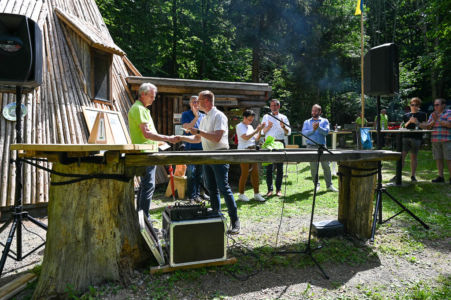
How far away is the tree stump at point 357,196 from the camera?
12.7 ft

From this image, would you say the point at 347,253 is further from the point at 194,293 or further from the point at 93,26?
the point at 93,26

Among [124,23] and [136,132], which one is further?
[124,23]

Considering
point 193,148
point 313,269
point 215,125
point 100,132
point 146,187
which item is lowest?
point 313,269

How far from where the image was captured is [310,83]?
22.9 metres

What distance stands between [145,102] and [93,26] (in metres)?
4.26

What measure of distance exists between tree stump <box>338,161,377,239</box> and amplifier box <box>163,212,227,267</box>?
1896mm

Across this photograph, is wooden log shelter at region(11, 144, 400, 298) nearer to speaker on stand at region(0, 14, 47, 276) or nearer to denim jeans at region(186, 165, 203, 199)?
speaker on stand at region(0, 14, 47, 276)

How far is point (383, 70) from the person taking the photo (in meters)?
4.82

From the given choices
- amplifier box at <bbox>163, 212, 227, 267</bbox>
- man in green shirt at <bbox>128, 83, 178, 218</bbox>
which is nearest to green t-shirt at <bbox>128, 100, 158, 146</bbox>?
man in green shirt at <bbox>128, 83, 178, 218</bbox>

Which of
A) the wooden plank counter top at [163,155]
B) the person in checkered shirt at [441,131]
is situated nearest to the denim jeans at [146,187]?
the wooden plank counter top at [163,155]

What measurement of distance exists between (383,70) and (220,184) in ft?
10.8

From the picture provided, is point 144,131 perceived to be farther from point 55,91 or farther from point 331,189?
point 331,189

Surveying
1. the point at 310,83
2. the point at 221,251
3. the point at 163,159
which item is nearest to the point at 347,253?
the point at 221,251

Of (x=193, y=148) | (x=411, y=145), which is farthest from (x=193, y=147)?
(x=411, y=145)
